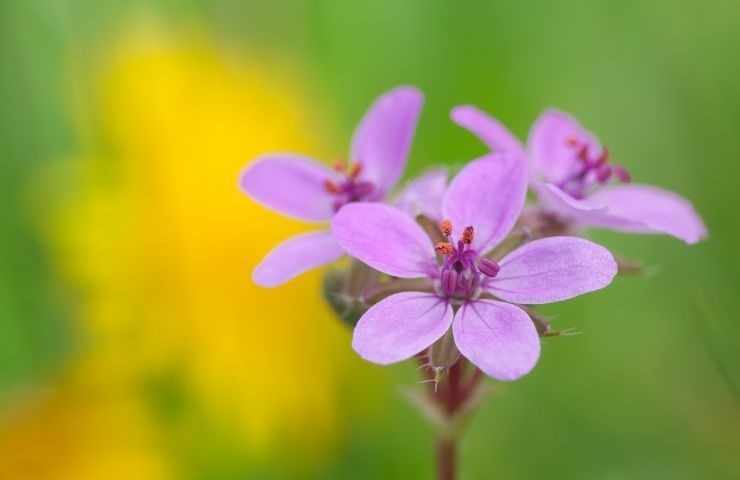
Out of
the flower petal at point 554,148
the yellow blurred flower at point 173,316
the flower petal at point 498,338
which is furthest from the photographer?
the yellow blurred flower at point 173,316

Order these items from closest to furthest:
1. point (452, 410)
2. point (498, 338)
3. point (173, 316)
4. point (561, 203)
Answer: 1. point (498, 338)
2. point (561, 203)
3. point (452, 410)
4. point (173, 316)

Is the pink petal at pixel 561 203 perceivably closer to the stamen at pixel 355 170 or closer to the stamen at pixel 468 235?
the stamen at pixel 468 235

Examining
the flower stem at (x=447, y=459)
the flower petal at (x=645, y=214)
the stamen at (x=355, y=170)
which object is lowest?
the flower stem at (x=447, y=459)

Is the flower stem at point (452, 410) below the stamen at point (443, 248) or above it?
below

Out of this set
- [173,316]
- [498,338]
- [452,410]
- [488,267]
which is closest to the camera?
[498,338]

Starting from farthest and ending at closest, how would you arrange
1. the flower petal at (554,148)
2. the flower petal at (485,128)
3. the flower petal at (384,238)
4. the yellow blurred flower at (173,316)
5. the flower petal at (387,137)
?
the yellow blurred flower at (173,316), the flower petal at (554,148), the flower petal at (387,137), the flower petal at (485,128), the flower petal at (384,238)

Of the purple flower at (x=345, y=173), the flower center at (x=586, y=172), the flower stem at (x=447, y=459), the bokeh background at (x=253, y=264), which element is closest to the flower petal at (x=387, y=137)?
the purple flower at (x=345, y=173)

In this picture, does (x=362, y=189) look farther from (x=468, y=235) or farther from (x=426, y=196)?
(x=468, y=235)

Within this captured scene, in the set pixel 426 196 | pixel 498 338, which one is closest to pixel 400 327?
pixel 498 338
